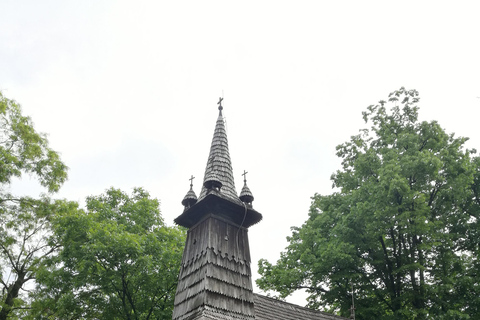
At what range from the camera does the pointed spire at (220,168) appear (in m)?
13.7

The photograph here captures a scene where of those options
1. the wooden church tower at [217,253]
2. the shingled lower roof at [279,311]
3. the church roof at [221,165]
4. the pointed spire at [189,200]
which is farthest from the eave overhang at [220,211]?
the shingled lower roof at [279,311]

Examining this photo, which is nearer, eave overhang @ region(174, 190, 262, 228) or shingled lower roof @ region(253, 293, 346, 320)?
shingled lower roof @ region(253, 293, 346, 320)

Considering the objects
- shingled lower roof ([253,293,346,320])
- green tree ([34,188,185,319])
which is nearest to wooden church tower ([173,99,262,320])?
shingled lower roof ([253,293,346,320])

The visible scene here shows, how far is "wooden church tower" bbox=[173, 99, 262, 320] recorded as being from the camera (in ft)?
38.8

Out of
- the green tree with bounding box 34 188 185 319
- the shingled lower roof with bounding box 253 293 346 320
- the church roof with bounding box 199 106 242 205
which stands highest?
the church roof with bounding box 199 106 242 205

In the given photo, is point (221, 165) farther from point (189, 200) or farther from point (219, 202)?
point (219, 202)

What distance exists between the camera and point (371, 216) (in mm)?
17719

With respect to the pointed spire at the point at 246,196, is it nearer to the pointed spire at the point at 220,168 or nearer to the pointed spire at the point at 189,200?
the pointed spire at the point at 220,168

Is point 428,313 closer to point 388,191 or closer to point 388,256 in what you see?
point 388,256

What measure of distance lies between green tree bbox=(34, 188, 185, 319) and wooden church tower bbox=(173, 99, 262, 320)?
4.42m

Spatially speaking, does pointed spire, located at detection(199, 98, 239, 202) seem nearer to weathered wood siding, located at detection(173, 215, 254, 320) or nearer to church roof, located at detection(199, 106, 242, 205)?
church roof, located at detection(199, 106, 242, 205)

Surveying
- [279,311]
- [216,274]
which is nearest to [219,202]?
[216,274]

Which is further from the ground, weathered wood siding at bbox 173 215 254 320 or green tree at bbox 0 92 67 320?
green tree at bbox 0 92 67 320

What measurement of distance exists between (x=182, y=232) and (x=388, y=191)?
10.6 meters
